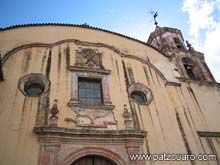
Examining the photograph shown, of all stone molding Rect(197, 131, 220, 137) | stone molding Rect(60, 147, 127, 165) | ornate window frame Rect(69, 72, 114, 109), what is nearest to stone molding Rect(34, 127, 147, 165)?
stone molding Rect(60, 147, 127, 165)

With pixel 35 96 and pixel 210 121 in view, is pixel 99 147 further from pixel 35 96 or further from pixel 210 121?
pixel 210 121

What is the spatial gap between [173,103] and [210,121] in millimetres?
1830

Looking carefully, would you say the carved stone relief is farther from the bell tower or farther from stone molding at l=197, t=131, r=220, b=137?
stone molding at l=197, t=131, r=220, b=137

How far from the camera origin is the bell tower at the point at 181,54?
42.3 ft

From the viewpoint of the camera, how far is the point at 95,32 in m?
12.7

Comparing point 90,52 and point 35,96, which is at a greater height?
point 90,52

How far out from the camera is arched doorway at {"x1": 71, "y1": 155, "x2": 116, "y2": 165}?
7.85 m

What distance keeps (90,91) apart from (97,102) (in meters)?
0.64

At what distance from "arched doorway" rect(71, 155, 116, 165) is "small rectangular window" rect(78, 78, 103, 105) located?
2182 mm

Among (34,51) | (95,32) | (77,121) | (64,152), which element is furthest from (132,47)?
(64,152)

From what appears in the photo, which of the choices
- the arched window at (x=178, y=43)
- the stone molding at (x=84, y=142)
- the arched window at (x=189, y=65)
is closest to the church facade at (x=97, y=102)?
the stone molding at (x=84, y=142)

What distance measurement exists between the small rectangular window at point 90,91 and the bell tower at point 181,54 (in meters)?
4.45

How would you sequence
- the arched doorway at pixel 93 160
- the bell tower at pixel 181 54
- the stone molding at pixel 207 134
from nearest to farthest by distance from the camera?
the arched doorway at pixel 93 160 → the stone molding at pixel 207 134 → the bell tower at pixel 181 54

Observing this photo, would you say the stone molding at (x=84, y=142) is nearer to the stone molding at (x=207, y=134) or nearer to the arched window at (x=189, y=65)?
the stone molding at (x=207, y=134)
